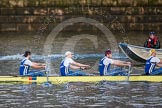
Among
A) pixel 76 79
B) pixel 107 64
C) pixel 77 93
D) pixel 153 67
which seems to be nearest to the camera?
pixel 77 93

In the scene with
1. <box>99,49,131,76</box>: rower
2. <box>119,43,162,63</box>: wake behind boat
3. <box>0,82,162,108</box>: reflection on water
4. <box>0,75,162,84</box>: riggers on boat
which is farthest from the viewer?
<box>119,43,162,63</box>: wake behind boat

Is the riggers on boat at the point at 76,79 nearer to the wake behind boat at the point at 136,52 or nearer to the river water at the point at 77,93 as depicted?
the river water at the point at 77,93

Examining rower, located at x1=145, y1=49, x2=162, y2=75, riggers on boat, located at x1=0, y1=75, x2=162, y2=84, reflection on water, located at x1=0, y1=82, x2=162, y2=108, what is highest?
rower, located at x1=145, y1=49, x2=162, y2=75

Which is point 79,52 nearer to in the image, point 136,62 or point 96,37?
point 136,62

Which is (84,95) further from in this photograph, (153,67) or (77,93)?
(153,67)

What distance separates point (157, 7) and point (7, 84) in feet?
124

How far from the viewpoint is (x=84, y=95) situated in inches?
915

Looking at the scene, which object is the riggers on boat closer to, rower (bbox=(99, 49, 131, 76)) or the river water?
the river water

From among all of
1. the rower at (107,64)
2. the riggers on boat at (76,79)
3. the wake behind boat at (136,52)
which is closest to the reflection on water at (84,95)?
the riggers on boat at (76,79)

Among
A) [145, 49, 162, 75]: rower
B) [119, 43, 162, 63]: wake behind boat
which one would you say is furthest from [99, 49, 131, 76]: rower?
[119, 43, 162, 63]: wake behind boat

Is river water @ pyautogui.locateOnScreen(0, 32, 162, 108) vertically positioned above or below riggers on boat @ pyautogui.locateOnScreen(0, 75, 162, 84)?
below

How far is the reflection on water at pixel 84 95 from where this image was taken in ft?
69.8

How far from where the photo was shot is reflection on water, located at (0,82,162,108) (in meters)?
21.3

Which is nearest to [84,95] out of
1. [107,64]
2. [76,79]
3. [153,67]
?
[76,79]
